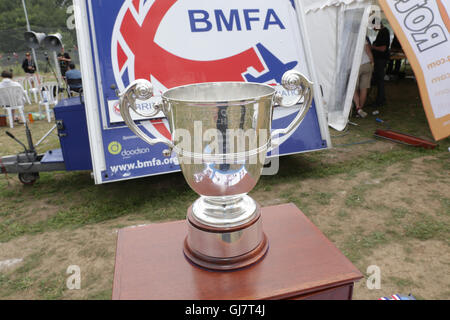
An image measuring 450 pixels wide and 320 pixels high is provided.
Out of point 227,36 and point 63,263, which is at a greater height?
point 227,36

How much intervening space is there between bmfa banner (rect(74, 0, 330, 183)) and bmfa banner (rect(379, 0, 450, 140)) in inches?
58.3

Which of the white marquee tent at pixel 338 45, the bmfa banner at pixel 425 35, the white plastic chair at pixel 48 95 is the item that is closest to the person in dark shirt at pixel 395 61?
the white marquee tent at pixel 338 45

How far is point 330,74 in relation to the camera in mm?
5586

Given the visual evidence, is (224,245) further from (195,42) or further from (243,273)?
(195,42)

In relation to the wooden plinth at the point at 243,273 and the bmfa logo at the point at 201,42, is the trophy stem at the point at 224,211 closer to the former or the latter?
the wooden plinth at the point at 243,273

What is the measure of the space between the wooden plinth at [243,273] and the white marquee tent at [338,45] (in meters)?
4.47

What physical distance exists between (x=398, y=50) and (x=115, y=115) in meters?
8.50

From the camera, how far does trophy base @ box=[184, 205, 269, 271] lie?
1.02 metres

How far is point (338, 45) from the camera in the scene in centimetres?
528

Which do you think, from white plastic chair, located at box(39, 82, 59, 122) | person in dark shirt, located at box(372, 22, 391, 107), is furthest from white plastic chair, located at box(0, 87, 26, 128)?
person in dark shirt, located at box(372, 22, 391, 107)

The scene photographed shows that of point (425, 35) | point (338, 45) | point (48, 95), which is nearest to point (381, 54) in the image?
point (338, 45)
